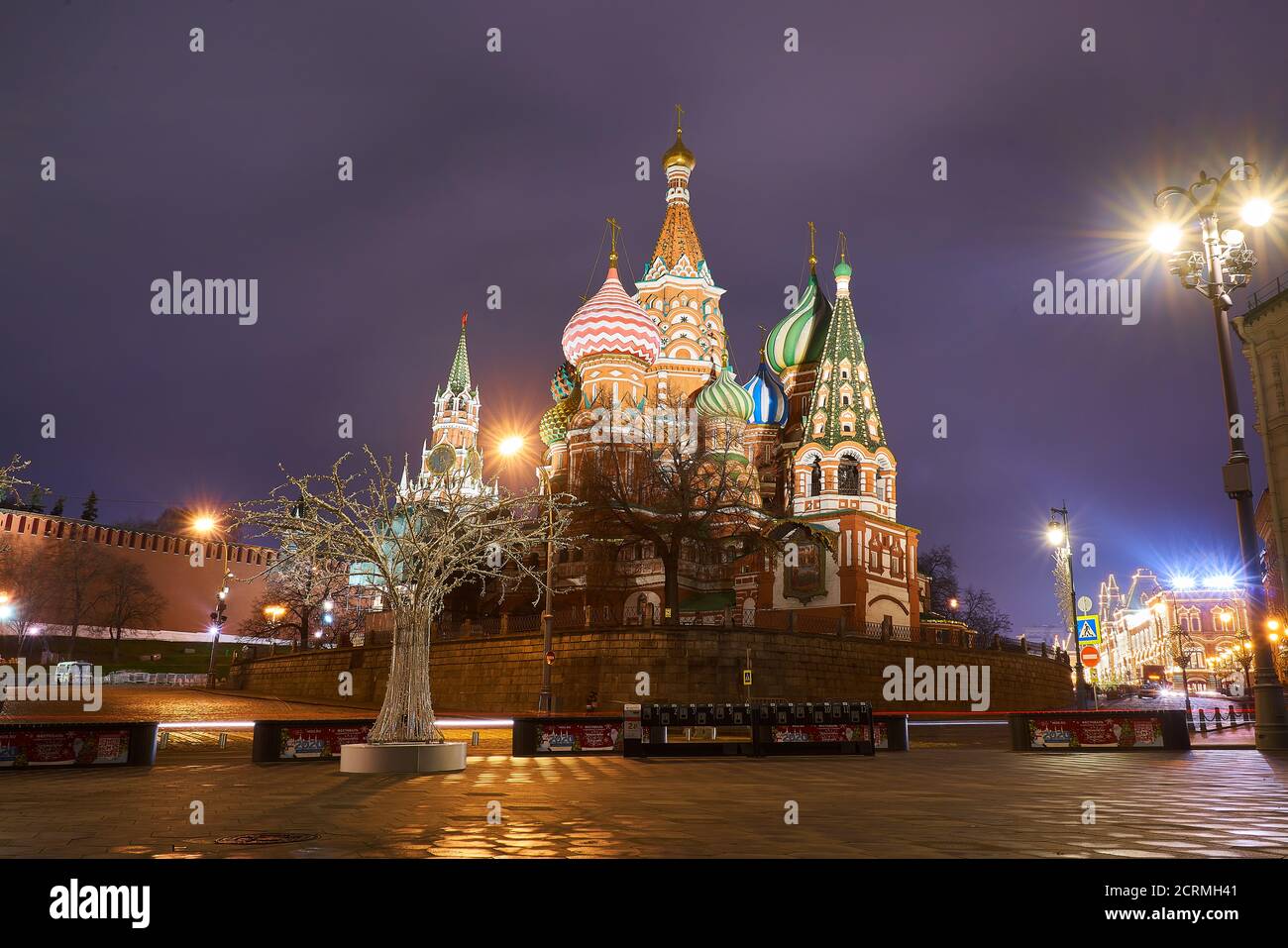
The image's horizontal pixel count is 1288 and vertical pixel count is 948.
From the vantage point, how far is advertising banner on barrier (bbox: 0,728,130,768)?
15148 mm

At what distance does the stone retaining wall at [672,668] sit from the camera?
34.0 metres

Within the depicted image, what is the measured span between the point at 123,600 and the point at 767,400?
57589 millimetres

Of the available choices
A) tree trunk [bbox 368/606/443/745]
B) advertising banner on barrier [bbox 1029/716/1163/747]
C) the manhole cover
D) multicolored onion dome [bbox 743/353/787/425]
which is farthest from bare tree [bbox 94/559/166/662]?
the manhole cover

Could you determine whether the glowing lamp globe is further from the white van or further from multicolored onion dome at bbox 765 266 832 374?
the white van

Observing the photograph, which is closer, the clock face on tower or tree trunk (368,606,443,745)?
tree trunk (368,606,443,745)

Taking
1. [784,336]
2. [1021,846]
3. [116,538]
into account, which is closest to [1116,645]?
[784,336]

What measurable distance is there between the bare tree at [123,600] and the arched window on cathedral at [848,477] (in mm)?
61554

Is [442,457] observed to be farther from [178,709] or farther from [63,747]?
[63,747]

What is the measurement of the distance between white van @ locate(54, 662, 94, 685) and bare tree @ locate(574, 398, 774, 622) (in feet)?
93.5

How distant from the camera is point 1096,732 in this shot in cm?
2020

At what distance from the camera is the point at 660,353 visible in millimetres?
61938

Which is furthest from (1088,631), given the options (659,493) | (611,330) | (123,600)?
(123,600)
